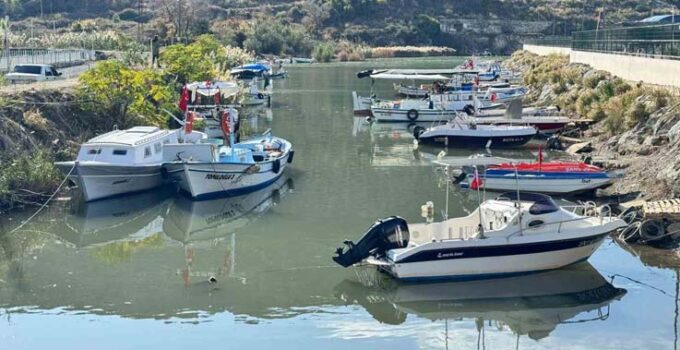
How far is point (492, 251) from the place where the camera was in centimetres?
2073

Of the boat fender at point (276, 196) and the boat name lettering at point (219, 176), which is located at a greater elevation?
the boat name lettering at point (219, 176)

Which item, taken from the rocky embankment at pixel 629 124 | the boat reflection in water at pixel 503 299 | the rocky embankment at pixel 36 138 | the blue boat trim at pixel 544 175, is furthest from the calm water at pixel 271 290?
the rocky embankment at pixel 629 124

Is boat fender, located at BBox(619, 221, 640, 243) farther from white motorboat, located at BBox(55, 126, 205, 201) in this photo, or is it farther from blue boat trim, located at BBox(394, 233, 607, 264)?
white motorboat, located at BBox(55, 126, 205, 201)

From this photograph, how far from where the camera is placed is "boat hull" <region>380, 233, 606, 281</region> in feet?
67.5

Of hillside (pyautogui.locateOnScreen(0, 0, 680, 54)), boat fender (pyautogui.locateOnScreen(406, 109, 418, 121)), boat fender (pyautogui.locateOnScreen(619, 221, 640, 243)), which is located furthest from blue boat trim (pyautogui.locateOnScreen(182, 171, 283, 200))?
hillside (pyautogui.locateOnScreen(0, 0, 680, 54))

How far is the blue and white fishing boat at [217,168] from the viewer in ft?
100

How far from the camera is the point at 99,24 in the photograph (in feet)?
415

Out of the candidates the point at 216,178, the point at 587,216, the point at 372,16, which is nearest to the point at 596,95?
the point at 216,178

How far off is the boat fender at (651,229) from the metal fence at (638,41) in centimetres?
2035

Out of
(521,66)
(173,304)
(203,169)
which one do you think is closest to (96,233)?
(203,169)

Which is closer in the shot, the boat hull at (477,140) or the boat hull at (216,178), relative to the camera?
the boat hull at (216,178)

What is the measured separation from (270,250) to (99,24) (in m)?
110

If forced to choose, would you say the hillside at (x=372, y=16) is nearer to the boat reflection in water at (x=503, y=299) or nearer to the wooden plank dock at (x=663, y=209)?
the wooden plank dock at (x=663, y=209)

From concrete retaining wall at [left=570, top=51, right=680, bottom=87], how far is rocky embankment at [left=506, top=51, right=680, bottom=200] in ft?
2.28
